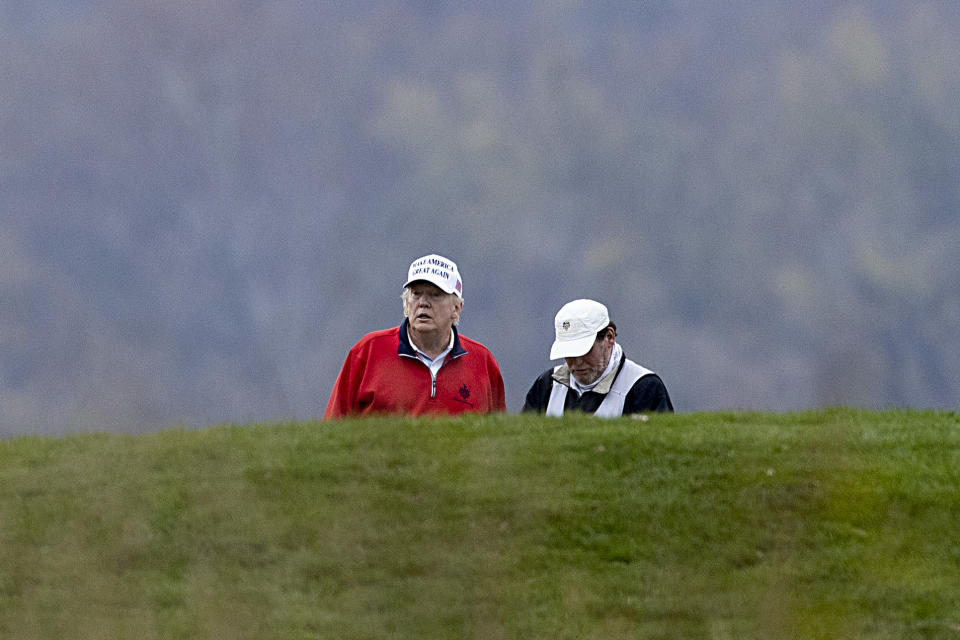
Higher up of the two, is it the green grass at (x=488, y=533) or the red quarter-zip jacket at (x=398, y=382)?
the red quarter-zip jacket at (x=398, y=382)

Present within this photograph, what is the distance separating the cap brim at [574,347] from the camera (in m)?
9.62

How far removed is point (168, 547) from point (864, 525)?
4.69 metres

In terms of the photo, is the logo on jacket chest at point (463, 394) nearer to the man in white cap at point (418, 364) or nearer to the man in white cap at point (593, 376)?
the man in white cap at point (418, 364)

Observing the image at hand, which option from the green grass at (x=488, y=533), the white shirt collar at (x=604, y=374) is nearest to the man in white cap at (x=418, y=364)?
the green grass at (x=488, y=533)

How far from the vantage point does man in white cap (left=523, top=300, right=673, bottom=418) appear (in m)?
9.70

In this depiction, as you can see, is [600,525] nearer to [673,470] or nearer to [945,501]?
[673,470]

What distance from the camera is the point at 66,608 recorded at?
23.3 feet

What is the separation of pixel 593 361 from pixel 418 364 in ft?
5.01

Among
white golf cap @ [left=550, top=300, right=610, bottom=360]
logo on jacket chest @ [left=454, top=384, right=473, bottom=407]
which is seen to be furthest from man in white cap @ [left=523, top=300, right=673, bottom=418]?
logo on jacket chest @ [left=454, top=384, right=473, bottom=407]

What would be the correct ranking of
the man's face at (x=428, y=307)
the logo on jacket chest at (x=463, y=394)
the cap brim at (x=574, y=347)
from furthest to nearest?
the logo on jacket chest at (x=463, y=394) → the man's face at (x=428, y=307) → the cap brim at (x=574, y=347)

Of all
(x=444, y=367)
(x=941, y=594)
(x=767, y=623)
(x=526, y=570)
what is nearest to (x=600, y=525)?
(x=526, y=570)

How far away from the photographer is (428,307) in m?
9.96

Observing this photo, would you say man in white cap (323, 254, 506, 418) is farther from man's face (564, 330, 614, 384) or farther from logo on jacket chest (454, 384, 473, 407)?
man's face (564, 330, 614, 384)

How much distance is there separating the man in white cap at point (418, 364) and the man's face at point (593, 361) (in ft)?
3.19
